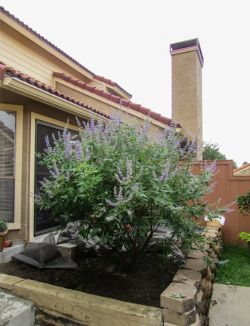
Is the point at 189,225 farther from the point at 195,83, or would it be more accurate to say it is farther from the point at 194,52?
the point at 194,52

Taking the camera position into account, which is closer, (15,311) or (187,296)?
(187,296)

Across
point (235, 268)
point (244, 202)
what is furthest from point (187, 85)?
point (235, 268)

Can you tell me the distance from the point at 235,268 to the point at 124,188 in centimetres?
317

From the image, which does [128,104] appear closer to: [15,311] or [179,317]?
[15,311]

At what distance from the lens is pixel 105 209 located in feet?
8.58

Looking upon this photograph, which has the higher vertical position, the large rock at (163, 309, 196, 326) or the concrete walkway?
the large rock at (163, 309, 196, 326)

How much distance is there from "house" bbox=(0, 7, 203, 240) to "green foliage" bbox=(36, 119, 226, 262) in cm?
61

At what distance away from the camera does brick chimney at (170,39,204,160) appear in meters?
9.93

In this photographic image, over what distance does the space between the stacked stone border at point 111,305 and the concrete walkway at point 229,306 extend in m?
0.24

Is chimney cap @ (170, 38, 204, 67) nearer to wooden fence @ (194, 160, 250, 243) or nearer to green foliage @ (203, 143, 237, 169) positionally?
green foliage @ (203, 143, 237, 169)

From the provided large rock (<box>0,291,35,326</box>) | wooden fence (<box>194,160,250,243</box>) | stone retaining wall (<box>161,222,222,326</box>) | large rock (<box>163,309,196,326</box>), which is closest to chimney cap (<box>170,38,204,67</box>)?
wooden fence (<box>194,160,250,243</box>)

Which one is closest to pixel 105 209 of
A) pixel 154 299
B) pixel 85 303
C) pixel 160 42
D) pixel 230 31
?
pixel 85 303

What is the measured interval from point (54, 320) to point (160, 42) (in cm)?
1109

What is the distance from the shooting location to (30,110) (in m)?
4.61
